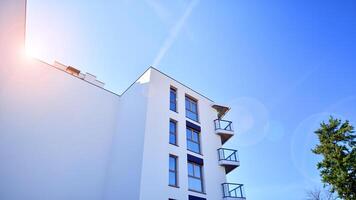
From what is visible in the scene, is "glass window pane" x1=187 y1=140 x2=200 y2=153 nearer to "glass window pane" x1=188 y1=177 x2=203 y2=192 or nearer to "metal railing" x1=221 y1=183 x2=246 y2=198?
"glass window pane" x1=188 y1=177 x2=203 y2=192

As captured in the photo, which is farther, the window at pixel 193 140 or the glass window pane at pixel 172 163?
the window at pixel 193 140

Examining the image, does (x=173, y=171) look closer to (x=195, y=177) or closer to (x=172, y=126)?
(x=195, y=177)

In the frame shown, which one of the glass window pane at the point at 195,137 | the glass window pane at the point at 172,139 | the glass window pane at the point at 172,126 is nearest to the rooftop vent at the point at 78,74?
the glass window pane at the point at 172,126

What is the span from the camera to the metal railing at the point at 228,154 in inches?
555

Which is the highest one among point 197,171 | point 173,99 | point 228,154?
point 173,99

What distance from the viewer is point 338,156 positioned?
56.9ft

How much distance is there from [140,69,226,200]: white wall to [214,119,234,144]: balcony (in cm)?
38

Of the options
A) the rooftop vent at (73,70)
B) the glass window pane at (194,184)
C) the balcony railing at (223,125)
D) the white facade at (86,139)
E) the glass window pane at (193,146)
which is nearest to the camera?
the white facade at (86,139)

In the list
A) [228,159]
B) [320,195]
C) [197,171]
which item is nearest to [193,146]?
[197,171]

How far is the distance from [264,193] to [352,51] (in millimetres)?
12730

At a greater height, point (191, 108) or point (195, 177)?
point (191, 108)

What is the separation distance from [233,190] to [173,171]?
403cm

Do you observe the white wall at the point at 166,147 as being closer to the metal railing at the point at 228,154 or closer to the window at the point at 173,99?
the window at the point at 173,99

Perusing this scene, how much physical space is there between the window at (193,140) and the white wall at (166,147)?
0.33 metres
